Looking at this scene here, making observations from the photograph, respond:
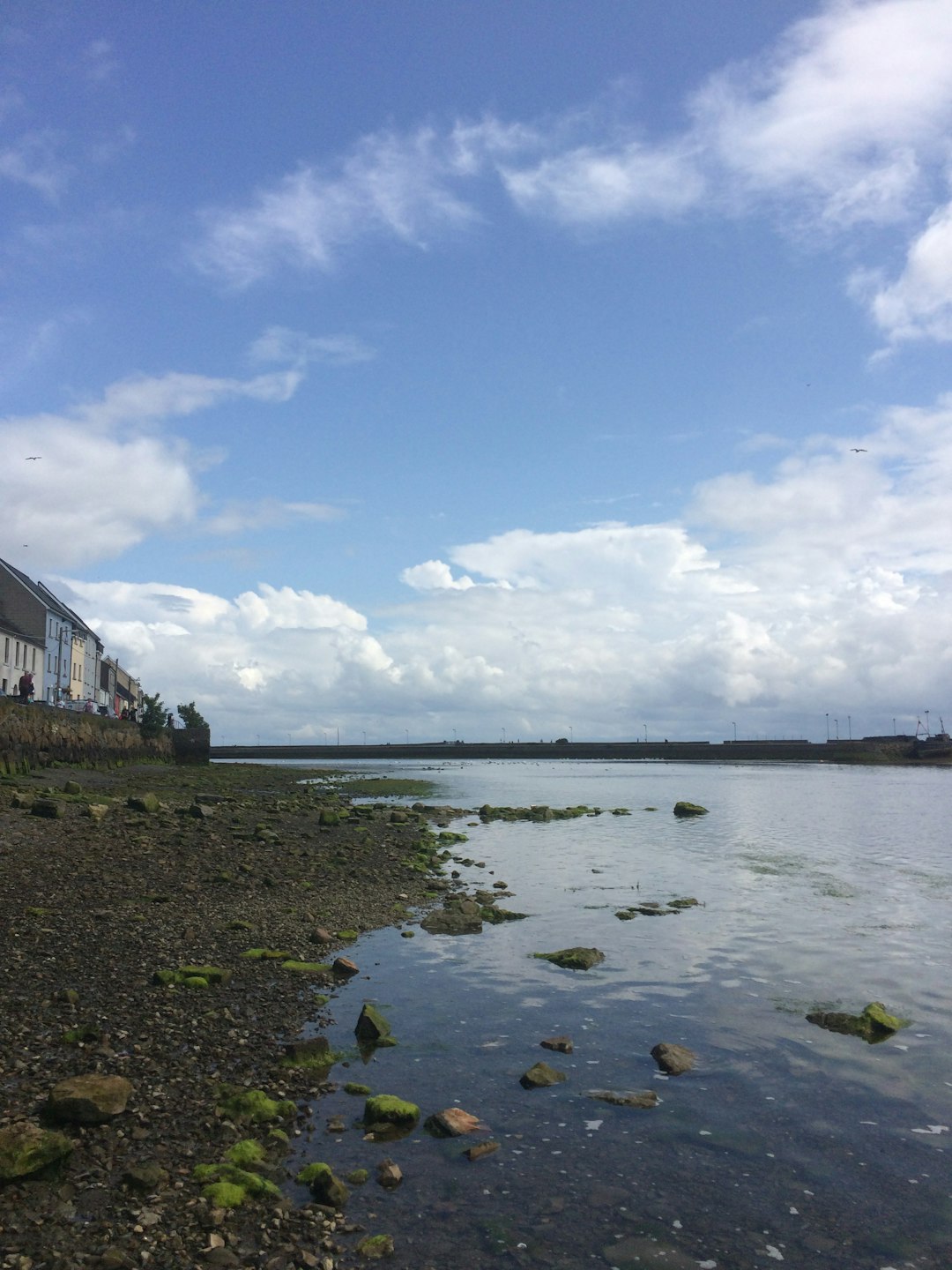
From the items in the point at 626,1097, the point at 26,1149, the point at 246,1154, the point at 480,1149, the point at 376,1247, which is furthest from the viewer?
the point at 626,1097

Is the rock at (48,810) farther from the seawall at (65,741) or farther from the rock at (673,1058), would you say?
the rock at (673,1058)

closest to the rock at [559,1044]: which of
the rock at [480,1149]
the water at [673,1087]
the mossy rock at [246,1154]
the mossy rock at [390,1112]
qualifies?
the water at [673,1087]

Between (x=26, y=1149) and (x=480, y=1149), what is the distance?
4606mm

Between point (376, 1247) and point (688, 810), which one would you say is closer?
point (376, 1247)

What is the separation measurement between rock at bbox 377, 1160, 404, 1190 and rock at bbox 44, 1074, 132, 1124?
2.80 metres

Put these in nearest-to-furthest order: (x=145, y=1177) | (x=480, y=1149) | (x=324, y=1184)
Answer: (x=145, y=1177)
(x=324, y=1184)
(x=480, y=1149)

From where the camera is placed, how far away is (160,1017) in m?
12.7

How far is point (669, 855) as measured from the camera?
1497 inches

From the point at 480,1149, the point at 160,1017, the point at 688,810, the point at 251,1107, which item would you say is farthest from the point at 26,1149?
the point at 688,810

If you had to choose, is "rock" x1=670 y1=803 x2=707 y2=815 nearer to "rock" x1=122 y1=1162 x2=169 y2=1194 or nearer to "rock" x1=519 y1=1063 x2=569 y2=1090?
"rock" x1=519 y1=1063 x2=569 y2=1090

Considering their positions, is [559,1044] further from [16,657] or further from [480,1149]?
[16,657]

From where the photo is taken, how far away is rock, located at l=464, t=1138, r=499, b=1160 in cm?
1006

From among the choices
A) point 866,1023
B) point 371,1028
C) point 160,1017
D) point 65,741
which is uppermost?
point 65,741

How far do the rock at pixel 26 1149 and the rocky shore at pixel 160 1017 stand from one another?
0.09 feet
